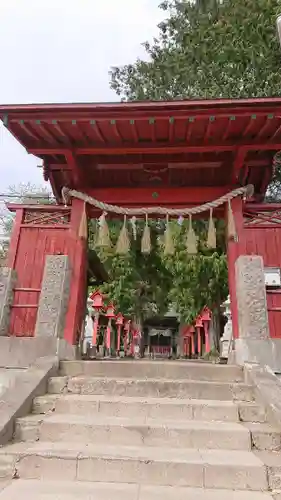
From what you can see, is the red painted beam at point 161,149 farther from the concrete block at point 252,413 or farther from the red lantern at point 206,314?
the red lantern at point 206,314

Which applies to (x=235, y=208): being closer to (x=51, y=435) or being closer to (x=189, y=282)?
(x=51, y=435)

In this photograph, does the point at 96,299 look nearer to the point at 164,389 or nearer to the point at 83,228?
the point at 83,228

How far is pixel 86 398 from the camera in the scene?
428cm

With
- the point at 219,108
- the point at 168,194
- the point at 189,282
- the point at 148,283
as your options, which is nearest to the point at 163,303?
the point at 148,283

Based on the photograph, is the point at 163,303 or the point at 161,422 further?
the point at 163,303

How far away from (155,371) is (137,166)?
3.99 metres

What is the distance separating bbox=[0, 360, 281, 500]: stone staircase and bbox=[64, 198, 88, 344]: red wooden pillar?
129 cm

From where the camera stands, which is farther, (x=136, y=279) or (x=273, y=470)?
(x=136, y=279)

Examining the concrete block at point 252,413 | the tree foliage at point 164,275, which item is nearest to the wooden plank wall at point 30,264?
the concrete block at point 252,413

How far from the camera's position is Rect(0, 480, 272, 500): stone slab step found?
2693 millimetres

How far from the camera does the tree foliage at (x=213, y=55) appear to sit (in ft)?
33.5

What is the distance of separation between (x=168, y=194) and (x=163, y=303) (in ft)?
55.6

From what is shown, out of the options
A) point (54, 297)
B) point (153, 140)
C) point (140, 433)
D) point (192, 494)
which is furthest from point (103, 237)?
point (192, 494)

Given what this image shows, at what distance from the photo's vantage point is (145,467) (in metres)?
3.05
